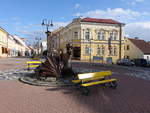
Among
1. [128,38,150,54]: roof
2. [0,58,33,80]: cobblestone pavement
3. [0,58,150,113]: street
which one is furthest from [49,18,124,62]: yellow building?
[0,58,150,113]: street

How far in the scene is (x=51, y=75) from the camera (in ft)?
31.9

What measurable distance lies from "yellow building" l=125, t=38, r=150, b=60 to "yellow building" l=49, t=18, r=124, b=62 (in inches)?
278

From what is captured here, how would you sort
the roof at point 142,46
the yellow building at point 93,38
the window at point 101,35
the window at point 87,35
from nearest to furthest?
the yellow building at point 93,38, the window at point 87,35, the window at point 101,35, the roof at point 142,46

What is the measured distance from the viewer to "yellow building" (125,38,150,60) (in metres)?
45.8

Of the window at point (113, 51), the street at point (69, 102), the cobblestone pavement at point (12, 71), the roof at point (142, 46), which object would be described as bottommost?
the street at point (69, 102)

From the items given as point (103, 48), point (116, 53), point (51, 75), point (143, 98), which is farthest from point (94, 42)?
point (143, 98)

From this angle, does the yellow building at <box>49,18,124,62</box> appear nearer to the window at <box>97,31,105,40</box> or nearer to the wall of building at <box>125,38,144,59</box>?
the window at <box>97,31,105,40</box>

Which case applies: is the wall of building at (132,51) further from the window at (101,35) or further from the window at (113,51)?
the window at (101,35)

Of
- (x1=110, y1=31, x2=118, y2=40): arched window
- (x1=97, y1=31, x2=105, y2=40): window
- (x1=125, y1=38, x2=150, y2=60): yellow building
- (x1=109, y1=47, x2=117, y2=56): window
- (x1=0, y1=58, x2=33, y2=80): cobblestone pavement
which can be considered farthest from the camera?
(x1=125, y1=38, x2=150, y2=60): yellow building

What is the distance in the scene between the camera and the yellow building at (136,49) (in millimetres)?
45781

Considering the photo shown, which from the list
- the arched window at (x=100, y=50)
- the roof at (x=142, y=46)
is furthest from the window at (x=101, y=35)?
the roof at (x=142, y=46)

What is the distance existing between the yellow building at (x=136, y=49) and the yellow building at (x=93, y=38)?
23.2 feet

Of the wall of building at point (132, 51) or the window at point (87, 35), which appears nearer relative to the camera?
the window at point (87, 35)

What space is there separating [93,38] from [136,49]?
14674 millimetres
